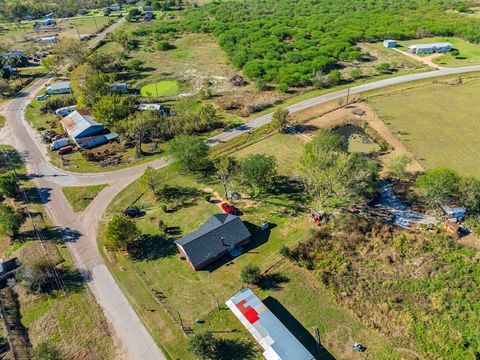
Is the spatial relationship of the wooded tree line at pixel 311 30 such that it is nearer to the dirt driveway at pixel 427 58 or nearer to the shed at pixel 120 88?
the dirt driveway at pixel 427 58

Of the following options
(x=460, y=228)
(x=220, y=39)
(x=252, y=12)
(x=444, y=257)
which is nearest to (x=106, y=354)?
(x=444, y=257)

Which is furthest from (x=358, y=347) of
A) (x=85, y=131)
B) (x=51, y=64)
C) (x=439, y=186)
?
(x=51, y=64)

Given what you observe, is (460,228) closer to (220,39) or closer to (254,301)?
(254,301)

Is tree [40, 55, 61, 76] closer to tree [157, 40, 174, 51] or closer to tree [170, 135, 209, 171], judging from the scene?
tree [157, 40, 174, 51]

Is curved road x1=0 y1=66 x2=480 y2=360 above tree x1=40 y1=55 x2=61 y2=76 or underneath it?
underneath

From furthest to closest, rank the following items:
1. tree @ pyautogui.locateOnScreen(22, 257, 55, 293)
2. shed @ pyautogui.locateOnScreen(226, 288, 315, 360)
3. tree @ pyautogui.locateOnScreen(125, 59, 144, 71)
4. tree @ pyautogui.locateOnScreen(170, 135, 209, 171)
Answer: tree @ pyautogui.locateOnScreen(125, 59, 144, 71) → tree @ pyautogui.locateOnScreen(170, 135, 209, 171) → tree @ pyautogui.locateOnScreen(22, 257, 55, 293) → shed @ pyautogui.locateOnScreen(226, 288, 315, 360)

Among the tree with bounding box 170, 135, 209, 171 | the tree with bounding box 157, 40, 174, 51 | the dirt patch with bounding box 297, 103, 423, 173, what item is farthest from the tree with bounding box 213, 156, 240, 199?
the tree with bounding box 157, 40, 174, 51

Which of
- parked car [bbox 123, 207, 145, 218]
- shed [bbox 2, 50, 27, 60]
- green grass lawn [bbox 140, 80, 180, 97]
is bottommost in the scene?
parked car [bbox 123, 207, 145, 218]
